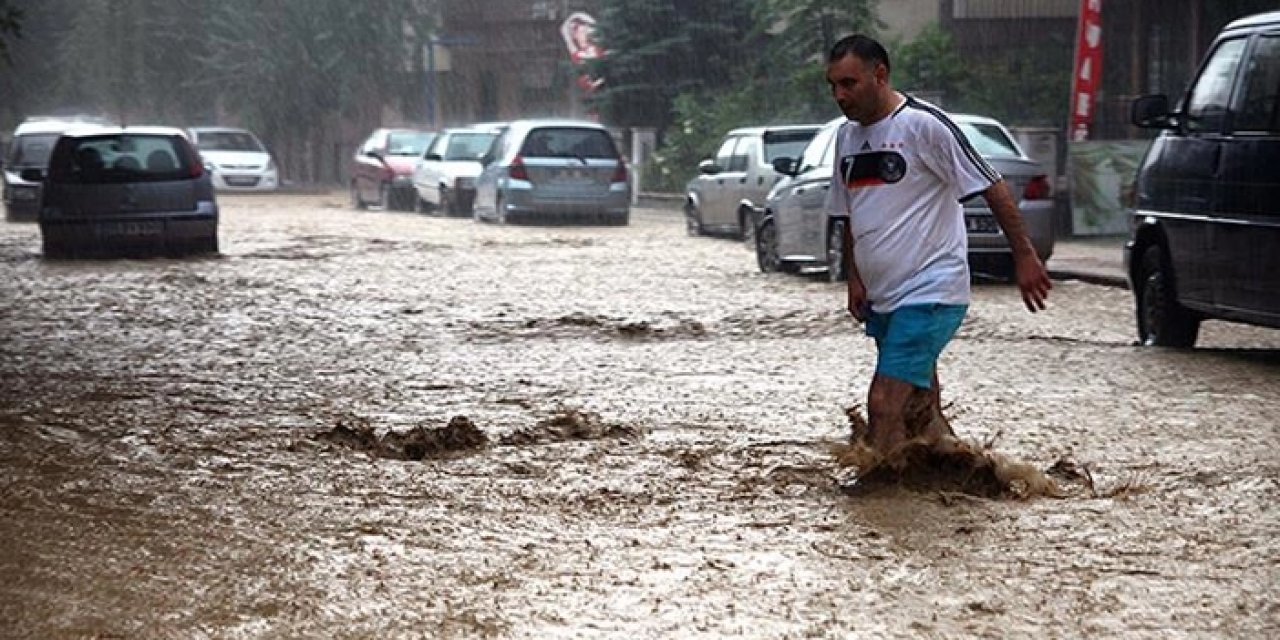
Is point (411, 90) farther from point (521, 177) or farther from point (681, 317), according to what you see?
point (681, 317)

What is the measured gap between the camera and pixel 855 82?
8.02 m

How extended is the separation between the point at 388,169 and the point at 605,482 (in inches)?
1341

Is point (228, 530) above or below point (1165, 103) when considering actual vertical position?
below

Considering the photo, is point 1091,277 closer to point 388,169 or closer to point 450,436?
point 450,436

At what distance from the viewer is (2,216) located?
39562mm

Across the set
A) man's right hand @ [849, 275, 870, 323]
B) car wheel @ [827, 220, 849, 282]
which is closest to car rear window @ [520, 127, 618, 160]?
car wheel @ [827, 220, 849, 282]

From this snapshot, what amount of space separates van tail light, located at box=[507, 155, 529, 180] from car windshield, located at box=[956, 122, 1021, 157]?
13.7 m

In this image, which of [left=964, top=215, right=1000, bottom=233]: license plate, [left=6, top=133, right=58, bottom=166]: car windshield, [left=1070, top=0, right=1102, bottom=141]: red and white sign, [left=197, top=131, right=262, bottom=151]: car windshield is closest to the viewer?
[left=964, top=215, right=1000, bottom=233]: license plate

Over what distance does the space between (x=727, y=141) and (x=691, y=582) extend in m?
22.2

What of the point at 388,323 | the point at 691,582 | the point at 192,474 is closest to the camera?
the point at 691,582

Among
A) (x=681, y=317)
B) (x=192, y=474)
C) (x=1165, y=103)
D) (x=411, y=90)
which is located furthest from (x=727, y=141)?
(x=411, y=90)

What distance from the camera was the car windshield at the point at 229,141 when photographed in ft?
167

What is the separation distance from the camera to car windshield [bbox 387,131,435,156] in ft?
143

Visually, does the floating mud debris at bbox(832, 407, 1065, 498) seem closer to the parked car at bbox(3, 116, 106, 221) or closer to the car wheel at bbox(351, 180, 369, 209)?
the parked car at bbox(3, 116, 106, 221)
